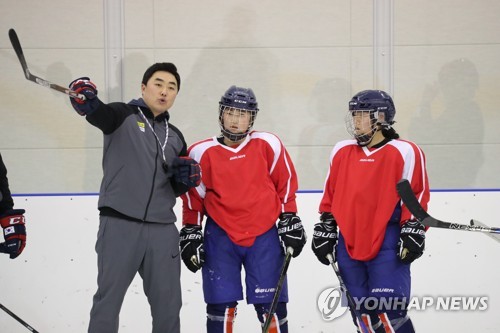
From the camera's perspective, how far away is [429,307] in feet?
10.9

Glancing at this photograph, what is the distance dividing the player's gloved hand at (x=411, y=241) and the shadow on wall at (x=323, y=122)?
1415 millimetres

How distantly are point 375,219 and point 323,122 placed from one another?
1.43 metres

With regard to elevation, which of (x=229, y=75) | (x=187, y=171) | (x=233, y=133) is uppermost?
(x=229, y=75)

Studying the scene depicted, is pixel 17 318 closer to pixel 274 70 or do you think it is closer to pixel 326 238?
pixel 326 238

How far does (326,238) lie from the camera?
256 centimetres

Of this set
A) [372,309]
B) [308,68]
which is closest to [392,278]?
[372,309]

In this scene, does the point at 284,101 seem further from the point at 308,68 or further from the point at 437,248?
the point at 437,248

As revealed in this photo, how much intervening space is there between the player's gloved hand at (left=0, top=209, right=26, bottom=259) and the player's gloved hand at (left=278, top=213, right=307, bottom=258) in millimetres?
1071

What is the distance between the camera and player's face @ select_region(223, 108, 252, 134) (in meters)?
2.53

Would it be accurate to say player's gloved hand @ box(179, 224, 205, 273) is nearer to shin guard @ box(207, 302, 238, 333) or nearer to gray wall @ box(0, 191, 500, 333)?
shin guard @ box(207, 302, 238, 333)

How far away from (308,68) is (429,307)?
4.82 ft

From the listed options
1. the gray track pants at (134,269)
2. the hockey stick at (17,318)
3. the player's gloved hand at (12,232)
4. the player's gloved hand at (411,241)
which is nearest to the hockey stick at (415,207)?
the player's gloved hand at (411,241)

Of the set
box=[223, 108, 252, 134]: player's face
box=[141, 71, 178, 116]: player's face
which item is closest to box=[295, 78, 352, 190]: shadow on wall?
box=[223, 108, 252, 134]: player's face

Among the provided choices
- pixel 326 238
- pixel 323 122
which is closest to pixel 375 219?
pixel 326 238
